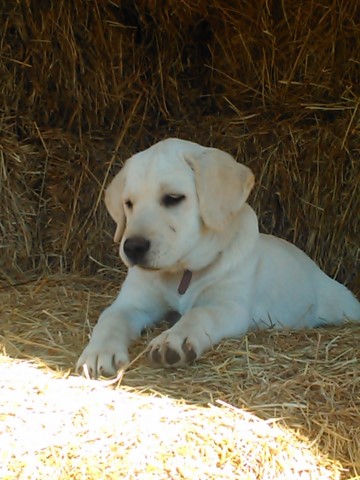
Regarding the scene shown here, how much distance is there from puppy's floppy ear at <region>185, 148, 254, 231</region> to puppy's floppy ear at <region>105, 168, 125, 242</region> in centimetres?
35

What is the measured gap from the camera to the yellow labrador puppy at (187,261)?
320cm

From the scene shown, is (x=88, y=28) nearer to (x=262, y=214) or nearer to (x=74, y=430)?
(x=262, y=214)

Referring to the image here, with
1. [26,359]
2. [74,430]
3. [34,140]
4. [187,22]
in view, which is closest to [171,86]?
[187,22]

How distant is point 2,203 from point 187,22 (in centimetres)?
157

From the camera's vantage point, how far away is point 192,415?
101 inches

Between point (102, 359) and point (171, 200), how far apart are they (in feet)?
2.55

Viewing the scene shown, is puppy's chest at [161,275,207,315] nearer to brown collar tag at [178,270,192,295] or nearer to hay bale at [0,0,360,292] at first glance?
brown collar tag at [178,270,192,295]

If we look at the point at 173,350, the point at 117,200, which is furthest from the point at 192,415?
the point at 117,200

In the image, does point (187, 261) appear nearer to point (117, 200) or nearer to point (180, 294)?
point (180, 294)

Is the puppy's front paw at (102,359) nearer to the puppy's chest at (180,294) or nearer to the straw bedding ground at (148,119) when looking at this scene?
the straw bedding ground at (148,119)

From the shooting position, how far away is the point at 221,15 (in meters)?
4.82

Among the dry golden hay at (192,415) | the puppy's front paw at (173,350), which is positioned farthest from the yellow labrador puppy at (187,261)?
the dry golden hay at (192,415)

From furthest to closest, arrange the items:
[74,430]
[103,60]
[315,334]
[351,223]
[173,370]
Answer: [103,60] → [351,223] → [315,334] → [173,370] → [74,430]

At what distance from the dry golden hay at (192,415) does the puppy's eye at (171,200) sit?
591mm
